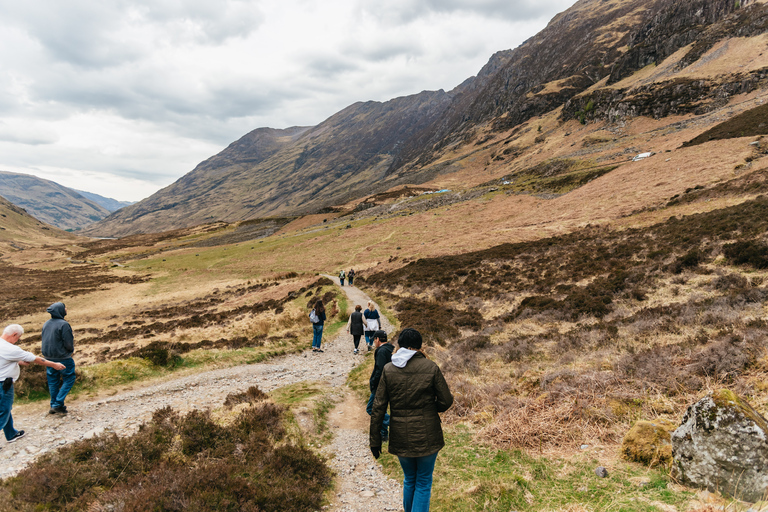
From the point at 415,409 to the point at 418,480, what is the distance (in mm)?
1200

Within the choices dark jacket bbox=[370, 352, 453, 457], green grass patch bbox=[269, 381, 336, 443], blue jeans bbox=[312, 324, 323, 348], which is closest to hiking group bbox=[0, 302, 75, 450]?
green grass patch bbox=[269, 381, 336, 443]

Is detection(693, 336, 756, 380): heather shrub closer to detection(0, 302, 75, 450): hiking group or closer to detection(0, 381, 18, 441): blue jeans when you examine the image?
detection(0, 302, 75, 450): hiking group

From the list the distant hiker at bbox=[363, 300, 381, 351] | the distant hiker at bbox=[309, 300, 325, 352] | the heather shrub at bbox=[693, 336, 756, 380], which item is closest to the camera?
the heather shrub at bbox=[693, 336, 756, 380]

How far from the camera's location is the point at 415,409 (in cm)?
505

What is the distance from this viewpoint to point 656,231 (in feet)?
78.4

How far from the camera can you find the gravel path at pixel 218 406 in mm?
6863

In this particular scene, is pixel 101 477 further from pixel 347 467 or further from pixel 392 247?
pixel 392 247

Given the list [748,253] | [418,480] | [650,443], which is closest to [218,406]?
[418,480]

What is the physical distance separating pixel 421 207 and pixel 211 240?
70.6 m

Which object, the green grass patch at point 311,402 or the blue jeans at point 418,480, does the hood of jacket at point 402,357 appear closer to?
the blue jeans at point 418,480

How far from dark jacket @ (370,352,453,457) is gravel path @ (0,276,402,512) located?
224 cm

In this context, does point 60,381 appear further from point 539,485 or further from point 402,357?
point 539,485

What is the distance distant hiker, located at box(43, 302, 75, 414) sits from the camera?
9.05 m

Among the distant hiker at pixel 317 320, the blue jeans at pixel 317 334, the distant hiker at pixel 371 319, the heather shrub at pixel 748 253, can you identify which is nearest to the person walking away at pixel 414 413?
the distant hiker at pixel 371 319
